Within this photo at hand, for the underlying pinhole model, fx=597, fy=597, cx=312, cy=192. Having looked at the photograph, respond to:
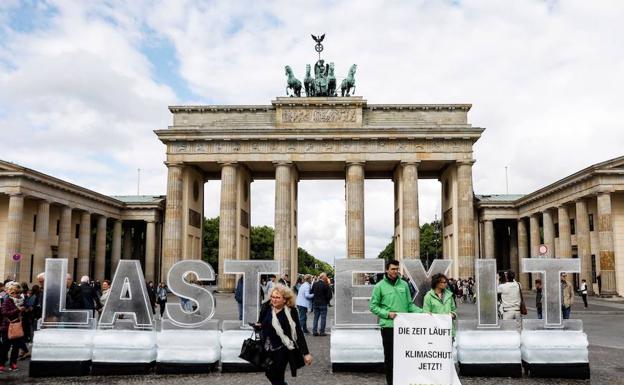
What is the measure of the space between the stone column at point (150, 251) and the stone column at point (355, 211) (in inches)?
901

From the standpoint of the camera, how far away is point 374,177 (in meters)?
66.3

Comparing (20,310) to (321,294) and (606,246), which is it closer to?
(321,294)

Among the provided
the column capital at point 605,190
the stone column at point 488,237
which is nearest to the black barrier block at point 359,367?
the column capital at point 605,190

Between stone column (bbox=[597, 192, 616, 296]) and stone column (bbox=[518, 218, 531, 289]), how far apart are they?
1836 cm

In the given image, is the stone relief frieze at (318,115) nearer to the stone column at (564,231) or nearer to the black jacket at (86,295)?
the stone column at (564,231)

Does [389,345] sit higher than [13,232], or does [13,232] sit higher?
[13,232]

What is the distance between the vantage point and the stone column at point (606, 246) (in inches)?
1674

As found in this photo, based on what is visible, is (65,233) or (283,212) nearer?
(65,233)

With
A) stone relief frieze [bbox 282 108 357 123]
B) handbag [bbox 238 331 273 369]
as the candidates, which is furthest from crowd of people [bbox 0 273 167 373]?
stone relief frieze [bbox 282 108 357 123]

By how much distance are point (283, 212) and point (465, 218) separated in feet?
54.6

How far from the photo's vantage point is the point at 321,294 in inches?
832

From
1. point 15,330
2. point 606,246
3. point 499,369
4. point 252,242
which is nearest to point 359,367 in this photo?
point 499,369

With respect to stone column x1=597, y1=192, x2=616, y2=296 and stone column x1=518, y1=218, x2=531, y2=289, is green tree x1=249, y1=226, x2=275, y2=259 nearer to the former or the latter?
stone column x1=518, y1=218, x2=531, y2=289

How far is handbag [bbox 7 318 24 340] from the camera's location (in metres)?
13.7
